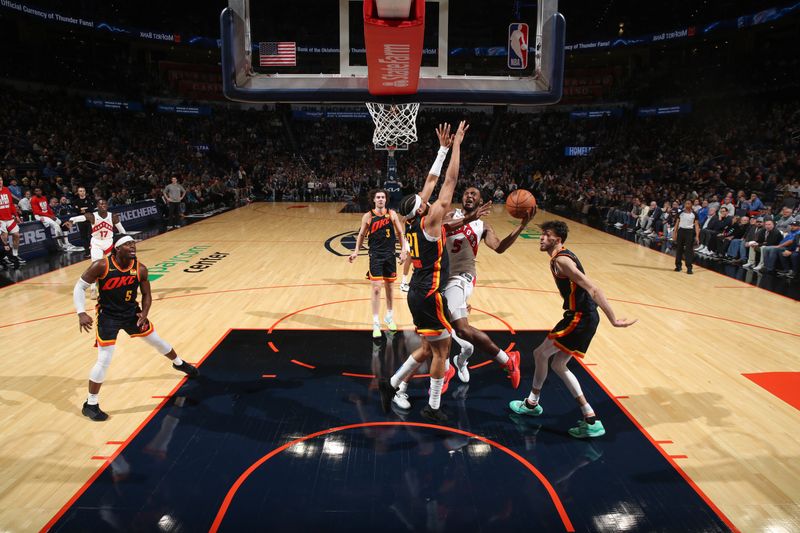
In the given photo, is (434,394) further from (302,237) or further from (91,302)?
(302,237)

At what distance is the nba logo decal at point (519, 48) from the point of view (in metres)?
8.04

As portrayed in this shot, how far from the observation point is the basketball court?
12.6 ft

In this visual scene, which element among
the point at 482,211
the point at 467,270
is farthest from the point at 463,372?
the point at 482,211

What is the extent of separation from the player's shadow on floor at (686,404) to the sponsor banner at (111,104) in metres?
30.8

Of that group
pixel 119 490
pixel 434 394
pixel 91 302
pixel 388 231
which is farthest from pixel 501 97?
pixel 91 302

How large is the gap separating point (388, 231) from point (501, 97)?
2.37 m

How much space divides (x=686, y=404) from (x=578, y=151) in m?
29.5

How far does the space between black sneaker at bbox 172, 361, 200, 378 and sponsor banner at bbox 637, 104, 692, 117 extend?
99.1 feet

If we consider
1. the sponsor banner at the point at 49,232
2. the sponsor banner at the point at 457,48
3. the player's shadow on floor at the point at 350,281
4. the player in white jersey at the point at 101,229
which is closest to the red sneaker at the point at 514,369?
the player's shadow on floor at the point at 350,281

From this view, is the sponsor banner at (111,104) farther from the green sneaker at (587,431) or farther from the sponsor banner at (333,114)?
the green sneaker at (587,431)

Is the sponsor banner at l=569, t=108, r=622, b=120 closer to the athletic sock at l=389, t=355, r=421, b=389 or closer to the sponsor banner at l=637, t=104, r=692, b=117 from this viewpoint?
the sponsor banner at l=637, t=104, r=692, b=117

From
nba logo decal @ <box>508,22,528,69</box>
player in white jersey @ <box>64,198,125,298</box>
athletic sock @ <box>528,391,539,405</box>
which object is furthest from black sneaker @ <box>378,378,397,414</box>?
player in white jersey @ <box>64,198,125,298</box>

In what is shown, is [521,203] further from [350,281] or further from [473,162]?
[473,162]

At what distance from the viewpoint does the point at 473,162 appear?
34.5 metres
